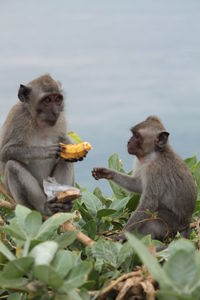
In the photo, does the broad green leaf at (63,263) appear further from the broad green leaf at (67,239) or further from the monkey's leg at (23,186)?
the monkey's leg at (23,186)

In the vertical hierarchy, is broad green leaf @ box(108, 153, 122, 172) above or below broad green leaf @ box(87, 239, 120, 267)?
above

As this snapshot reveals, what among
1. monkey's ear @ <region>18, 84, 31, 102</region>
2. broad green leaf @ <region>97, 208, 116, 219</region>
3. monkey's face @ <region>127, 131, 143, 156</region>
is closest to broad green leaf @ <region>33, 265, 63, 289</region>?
broad green leaf @ <region>97, 208, 116, 219</region>

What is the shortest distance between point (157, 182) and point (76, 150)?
1829 millimetres

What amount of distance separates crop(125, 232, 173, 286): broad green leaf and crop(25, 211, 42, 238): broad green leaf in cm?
76

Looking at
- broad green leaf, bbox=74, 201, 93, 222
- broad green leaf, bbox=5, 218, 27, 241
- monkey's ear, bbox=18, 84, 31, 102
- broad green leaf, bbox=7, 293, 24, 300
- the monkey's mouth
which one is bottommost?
broad green leaf, bbox=7, 293, 24, 300

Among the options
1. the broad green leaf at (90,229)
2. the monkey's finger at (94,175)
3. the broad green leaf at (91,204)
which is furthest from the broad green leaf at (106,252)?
the monkey's finger at (94,175)

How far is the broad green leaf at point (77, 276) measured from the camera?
2684 mm

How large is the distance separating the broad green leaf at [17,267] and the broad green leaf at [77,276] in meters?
0.19

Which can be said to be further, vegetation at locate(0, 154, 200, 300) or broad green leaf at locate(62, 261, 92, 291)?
broad green leaf at locate(62, 261, 92, 291)

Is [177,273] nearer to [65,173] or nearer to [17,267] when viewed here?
[17,267]

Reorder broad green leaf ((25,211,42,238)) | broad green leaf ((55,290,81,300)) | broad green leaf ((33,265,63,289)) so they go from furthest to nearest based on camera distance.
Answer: broad green leaf ((25,211,42,238)) → broad green leaf ((55,290,81,300)) → broad green leaf ((33,265,63,289))

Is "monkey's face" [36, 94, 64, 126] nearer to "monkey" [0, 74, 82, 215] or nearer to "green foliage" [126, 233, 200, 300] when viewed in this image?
"monkey" [0, 74, 82, 215]

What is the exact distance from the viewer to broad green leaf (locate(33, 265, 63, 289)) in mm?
2518

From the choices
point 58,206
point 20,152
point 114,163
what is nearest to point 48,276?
point 58,206
